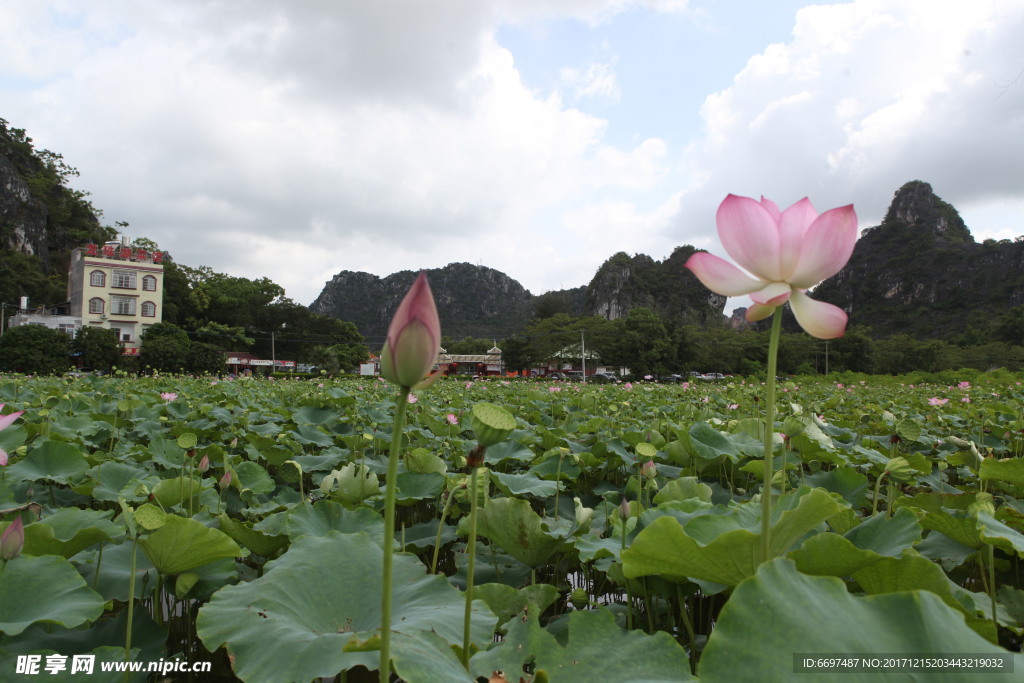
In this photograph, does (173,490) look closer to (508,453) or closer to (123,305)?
(508,453)

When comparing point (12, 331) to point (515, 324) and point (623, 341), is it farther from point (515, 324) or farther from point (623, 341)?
point (515, 324)

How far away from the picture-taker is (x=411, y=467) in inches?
65.1

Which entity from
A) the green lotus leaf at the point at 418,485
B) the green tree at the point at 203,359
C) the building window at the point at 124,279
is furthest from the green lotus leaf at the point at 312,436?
the building window at the point at 124,279

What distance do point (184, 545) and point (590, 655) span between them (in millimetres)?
622

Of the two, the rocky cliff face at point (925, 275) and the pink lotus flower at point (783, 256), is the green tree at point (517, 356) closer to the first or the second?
the rocky cliff face at point (925, 275)

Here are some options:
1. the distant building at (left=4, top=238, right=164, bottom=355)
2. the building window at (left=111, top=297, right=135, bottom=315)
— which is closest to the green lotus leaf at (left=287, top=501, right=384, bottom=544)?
the distant building at (left=4, top=238, right=164, bottom=355)

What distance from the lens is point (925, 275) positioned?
4966 centimetres

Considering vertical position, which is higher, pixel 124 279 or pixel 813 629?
pixel 124 279

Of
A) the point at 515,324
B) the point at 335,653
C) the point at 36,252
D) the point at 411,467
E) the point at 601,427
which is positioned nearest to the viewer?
the point at 335,653

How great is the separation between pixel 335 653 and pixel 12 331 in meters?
25.7

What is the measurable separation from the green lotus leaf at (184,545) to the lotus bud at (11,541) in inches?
6.0

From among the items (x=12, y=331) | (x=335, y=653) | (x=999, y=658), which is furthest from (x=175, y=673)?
(x=12, y=331)

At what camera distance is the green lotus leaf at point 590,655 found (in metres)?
0.63

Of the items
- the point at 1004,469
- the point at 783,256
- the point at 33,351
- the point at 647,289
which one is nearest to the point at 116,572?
the point at 783,256
